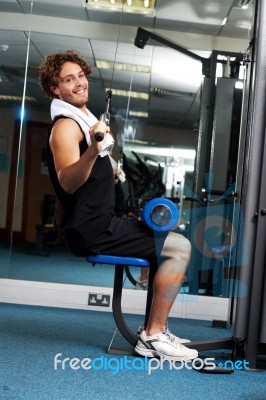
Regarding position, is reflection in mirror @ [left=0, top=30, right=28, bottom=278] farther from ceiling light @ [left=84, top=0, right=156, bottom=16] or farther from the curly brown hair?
the curly brown hair

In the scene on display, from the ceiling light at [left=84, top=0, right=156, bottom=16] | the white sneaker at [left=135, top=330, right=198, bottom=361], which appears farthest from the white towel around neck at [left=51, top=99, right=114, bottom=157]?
the ceiling light at [left=84, top=0, right=156, bottom=16]

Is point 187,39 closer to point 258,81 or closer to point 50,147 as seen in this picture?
point 258,81

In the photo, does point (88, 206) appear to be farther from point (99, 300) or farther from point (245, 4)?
point (245, 4)

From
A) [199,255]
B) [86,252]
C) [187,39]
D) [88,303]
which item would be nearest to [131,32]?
Answer: [187,39]

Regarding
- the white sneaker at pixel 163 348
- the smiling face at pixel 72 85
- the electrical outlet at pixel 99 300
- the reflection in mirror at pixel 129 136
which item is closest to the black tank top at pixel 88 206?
the smiling face at pixel 72 85

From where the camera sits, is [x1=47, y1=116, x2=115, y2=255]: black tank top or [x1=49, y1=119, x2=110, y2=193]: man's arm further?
[x1=47, y1=116, x2=115, y2=255]: black tank top

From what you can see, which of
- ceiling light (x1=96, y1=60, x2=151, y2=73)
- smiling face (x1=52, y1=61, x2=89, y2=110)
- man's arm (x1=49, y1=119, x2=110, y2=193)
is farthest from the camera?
ceiling light (x1=96, y1=60, x2=151, y2=73)

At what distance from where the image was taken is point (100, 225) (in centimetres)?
231

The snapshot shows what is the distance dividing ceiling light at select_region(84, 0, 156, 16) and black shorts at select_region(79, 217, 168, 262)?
2573 mm

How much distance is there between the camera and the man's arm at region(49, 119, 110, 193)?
207cm

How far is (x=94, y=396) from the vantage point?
1757mm

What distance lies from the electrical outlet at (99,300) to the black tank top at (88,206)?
1406 mm

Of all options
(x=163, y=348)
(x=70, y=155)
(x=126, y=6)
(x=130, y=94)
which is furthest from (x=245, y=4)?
(x=163, y=348)

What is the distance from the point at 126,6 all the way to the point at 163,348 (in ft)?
9.95
